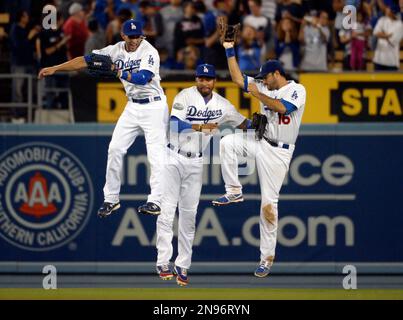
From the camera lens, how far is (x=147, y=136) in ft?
52.1

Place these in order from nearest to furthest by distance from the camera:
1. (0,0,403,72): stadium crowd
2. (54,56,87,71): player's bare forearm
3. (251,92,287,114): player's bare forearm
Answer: (54,56,87,71): player's bare forearm, (251,92,287,114): player's bare forearm, (0,0,403,72): stadium crowd

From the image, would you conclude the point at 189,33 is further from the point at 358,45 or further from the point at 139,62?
the point at 139,62

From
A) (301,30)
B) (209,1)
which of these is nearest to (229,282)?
(301,30)

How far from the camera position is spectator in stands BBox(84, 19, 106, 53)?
67.8ft

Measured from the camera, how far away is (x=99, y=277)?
19.4 metres

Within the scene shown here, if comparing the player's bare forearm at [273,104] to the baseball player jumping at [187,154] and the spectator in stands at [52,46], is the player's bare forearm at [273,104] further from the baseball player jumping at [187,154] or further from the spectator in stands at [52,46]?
the spectator in stands at [52,46]

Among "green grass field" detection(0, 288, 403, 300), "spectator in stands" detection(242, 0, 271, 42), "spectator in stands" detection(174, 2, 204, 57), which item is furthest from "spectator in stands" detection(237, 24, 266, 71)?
"green grass field" detection(0, 288, 403, 300)

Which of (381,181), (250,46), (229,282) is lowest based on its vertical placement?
(229,282)

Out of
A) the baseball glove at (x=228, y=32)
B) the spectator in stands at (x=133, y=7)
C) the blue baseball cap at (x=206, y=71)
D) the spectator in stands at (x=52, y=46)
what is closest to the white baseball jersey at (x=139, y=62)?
the blue baseball cap at (x=206, y=71)

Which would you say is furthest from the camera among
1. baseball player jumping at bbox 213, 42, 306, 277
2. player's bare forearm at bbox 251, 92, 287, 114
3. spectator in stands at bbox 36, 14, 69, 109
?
spectator in stands at bbox 36, 14, 69, 109

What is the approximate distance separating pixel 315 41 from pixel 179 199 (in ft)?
18.9

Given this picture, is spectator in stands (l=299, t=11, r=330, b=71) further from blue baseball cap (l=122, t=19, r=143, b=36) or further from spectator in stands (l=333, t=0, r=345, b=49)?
blue baseball cap (l=122, t=19, r=143, b=36)

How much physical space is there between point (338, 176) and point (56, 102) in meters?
5.05
